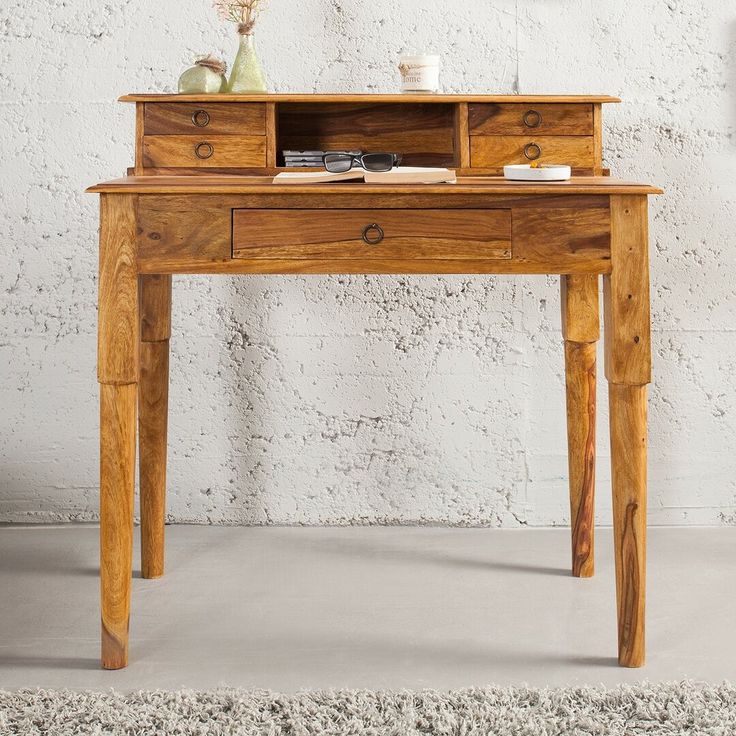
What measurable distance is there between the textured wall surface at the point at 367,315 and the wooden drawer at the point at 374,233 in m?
0.99

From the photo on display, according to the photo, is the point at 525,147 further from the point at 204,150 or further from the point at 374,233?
the point at 204,150

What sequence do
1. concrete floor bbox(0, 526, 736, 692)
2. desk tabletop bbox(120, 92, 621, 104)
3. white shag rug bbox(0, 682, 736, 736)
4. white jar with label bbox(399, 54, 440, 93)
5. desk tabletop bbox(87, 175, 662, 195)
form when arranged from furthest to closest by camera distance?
white jar with label bbox(399, 54, 440, 93), desk tabletop bbox(120, 92, 621, 104), concrete floor bbox(0, 526, 736, 692), desk tabletop bbox(87, 175, 662, 195), white shag rug bbox(0, 682, 736, 736)

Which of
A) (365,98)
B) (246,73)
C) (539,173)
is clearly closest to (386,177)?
(539,173)

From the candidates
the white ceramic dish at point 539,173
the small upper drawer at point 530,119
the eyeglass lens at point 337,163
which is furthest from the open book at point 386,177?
the small upper drawer at point 530,119

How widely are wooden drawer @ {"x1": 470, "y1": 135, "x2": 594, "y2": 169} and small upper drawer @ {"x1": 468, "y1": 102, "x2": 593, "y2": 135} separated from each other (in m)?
0.01

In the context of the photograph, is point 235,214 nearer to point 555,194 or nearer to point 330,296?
point 555,194

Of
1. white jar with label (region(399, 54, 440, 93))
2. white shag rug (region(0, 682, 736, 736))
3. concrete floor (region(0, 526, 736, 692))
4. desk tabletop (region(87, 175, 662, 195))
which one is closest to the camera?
white shag rug (region(0, 682, 736, 736))

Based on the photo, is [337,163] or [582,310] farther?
[582,310]

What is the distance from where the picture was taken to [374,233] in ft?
6.21

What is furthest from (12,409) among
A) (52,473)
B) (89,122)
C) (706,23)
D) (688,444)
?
(706,23)

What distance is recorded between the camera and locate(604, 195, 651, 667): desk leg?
187 centimetres

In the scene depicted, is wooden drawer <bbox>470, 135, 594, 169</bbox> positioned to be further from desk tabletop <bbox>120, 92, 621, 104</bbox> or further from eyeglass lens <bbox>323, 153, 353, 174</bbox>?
eyeglass lens <bbox>323, 153, 353, 174</bbox>

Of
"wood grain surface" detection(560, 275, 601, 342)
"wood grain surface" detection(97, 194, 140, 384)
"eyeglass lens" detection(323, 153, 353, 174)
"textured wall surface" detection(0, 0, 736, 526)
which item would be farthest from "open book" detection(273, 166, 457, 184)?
"textured wall surface" detection(0, 0, 736, 526)

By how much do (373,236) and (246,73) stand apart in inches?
31.3
